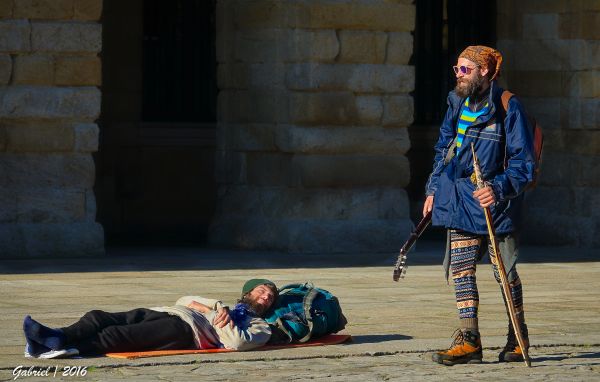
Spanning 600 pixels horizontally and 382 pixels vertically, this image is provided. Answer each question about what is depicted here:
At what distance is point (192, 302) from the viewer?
31.0 feet

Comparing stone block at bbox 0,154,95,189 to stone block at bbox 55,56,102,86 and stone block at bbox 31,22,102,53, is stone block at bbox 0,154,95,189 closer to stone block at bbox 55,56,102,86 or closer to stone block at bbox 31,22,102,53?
stone block at bbox 55,56,102,86

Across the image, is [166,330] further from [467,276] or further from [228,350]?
[467,276]

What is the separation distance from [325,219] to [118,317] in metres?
7.23

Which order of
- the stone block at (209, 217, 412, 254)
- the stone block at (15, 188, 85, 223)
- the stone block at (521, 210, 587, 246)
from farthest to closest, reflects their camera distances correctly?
the stone block at (521, 210, 587, 246)
the stone block at (209, 217, 412, 254)
the stone block at (15, 188, 85, 223)

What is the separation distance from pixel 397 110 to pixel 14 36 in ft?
13.4

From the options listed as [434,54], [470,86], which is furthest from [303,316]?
[434,54]

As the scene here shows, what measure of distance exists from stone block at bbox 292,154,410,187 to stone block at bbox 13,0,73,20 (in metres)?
2.81

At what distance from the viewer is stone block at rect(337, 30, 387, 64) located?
1623 cm

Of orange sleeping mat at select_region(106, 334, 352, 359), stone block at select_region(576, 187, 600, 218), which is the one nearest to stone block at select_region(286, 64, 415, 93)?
stone block at select_region(576, 187, 600, 218)

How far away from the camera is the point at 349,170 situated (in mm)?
16250

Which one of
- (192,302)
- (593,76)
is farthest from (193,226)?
(192,302)

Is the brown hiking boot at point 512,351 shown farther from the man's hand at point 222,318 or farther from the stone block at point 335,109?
the stone block at point 335,109

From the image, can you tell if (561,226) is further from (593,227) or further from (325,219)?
(325,219)

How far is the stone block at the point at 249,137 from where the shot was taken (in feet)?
54.1
